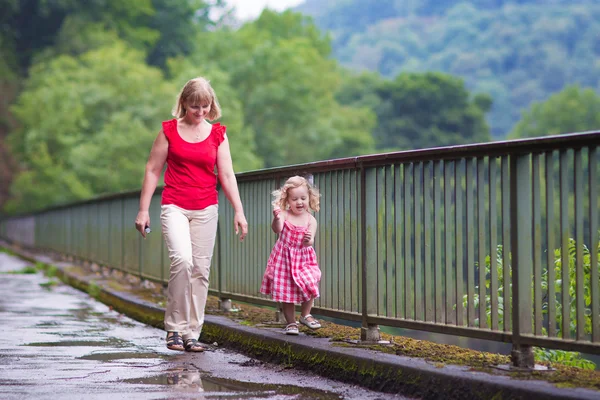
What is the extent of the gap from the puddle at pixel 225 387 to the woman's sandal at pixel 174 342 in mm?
1097

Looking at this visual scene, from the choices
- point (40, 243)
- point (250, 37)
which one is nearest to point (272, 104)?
point (250, 37)

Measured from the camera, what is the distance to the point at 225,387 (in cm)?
593

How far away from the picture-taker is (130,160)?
52.8 m

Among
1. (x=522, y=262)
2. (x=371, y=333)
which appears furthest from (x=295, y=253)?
(x=522, y=262)

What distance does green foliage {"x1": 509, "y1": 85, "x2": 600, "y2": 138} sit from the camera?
9112 centimetres

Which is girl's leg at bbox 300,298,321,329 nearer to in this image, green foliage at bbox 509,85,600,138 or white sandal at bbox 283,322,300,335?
white sandal at bbox 283,322,300,335

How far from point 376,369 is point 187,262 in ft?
6.62

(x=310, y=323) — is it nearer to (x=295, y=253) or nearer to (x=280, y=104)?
(x=295, y=253)

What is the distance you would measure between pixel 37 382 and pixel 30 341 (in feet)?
8.22

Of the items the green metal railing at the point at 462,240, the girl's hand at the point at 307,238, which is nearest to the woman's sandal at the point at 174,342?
the green metal railing at the point at 462,240

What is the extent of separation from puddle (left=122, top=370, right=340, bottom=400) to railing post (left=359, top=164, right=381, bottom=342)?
959mm

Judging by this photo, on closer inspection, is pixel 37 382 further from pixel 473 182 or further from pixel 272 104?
pixel 272 104

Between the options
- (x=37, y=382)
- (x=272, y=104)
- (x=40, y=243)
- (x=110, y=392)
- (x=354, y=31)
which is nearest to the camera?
(x=110, y=392)

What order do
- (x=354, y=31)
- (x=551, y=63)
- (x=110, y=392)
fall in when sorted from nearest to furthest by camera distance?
(x=110, y=392) < (x=551, y=63) < (x=354, y=31)
